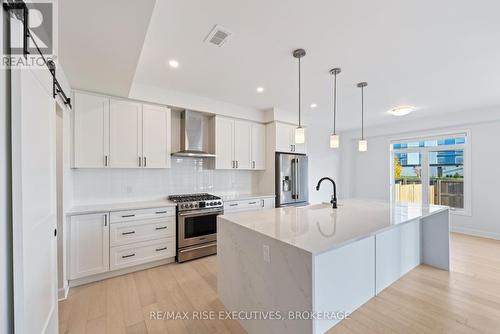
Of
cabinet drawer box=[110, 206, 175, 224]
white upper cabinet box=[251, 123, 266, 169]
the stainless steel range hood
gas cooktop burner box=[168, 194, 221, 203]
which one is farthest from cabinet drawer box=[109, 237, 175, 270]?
white upper cabinet box=[251, 123, 266, 169]

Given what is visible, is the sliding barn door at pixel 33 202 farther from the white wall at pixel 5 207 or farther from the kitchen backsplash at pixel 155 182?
the kitchen backsplash at pixel 155 182

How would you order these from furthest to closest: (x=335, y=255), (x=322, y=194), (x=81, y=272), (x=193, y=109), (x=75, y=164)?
(x=322, y=194) < (x=193, y=109) < (x=75, y=164) < (x=81, y=272) < (x=335, y=255)

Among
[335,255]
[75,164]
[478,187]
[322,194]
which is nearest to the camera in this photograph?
[335,255]

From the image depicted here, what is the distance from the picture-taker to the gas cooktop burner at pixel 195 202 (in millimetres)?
3277

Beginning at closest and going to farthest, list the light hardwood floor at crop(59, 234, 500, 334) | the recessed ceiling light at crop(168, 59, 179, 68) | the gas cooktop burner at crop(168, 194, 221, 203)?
1. the light hardwood floor at crop(59, 234, 500, 334)
2. the recessed ceiling light at crop(168, 59, 179, 68)
3. the gas cooktop burner at crop(168, 194, 221, 203)

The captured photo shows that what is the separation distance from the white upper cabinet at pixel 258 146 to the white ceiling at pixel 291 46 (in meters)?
1.07

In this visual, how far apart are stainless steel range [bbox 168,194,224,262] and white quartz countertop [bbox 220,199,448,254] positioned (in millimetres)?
1337

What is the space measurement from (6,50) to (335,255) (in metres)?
→ 2.33

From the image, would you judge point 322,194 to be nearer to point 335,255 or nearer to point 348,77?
point 348,77

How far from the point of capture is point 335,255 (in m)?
1.74

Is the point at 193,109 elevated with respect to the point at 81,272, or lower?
elevated

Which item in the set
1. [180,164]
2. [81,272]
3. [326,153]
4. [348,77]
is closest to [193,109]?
[180,164]

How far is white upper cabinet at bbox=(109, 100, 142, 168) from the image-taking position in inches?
121

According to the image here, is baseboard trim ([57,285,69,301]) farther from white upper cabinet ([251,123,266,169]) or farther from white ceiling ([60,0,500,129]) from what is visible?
white upper cabinet ([251,123,266,169])
